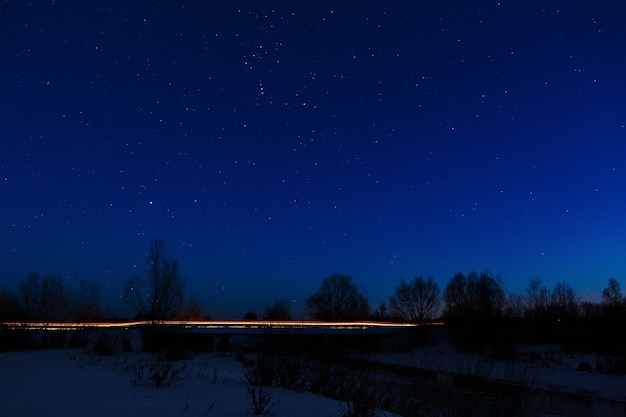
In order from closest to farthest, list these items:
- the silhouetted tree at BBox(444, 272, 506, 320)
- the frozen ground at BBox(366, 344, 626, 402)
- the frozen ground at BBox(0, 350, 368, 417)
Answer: the frozen ground at BBox(0, 350, 368, 417) < the frozen ground at BBox(366, 344, 626, 402) < the silhouetted tree at BBox(444, 272, 506, 320)

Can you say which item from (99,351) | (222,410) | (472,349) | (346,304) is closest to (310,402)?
(222,410)

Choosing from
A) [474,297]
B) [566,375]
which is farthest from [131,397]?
[474,297]

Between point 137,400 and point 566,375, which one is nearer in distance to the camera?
point 137,400

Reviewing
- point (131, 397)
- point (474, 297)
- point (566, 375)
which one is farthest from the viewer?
point (474, 297)

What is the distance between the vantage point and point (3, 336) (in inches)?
1479

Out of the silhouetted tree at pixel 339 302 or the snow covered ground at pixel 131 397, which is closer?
the snow covered ground at pixel 131 397

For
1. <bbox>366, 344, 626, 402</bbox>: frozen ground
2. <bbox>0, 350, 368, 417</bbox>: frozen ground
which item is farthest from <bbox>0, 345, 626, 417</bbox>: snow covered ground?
<bbox>366, 344, 626, 402</bbox>: frozen ground

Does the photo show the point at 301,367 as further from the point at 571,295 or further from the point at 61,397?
the point at 571,295

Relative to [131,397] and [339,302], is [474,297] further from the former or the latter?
[131,397]

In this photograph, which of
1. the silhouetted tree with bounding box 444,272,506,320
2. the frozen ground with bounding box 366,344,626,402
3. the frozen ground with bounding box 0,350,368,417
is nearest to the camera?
the frozen ground with bounding box 0,350,368,417

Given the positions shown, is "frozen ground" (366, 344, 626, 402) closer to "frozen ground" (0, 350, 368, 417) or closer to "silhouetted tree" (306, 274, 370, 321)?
"frozen ground" (0, 350, 368, 417)

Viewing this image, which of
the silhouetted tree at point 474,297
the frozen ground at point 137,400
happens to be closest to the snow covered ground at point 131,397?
the frozen ground at point 137,400

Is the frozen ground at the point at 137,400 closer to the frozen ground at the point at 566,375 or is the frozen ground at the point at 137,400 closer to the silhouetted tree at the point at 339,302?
the frozen ground at the point at 566,375

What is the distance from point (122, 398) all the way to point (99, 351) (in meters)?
24.7
